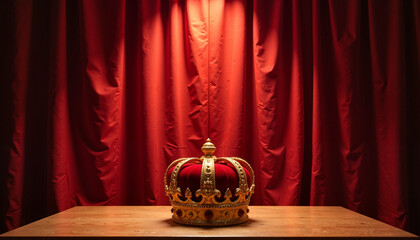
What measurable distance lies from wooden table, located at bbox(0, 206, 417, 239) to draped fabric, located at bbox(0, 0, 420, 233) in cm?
29

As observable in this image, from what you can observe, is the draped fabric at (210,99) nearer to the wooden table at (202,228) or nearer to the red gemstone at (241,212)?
the wooden table at (202,228)

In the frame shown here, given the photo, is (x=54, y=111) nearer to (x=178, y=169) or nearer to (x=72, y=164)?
(x=72, y=164)

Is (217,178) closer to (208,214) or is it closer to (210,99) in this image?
(208,214)

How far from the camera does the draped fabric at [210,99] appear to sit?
6.55 feet

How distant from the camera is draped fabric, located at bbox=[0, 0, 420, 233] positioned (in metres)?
2.00

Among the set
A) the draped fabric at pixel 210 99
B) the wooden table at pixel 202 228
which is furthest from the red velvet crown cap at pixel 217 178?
the draped fabric at pixel 210 99

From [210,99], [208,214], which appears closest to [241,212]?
[208,214]

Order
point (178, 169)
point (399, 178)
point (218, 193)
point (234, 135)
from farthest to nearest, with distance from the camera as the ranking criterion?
point (234, 135)
point (399, 178)
point (178, 169)
point (218, 193)

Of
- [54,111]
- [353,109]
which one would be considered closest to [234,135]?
[353,109]

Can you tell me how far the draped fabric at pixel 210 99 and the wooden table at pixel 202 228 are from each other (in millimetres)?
293

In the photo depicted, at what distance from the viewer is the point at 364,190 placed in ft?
6.63

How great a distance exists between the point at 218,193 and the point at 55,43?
4.11 ft

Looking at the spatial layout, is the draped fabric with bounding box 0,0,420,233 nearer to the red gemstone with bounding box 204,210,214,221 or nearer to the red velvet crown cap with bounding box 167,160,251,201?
the red velvet crown cap with bounding box 167,160,251,201

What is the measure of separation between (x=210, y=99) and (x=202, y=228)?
82 cm
